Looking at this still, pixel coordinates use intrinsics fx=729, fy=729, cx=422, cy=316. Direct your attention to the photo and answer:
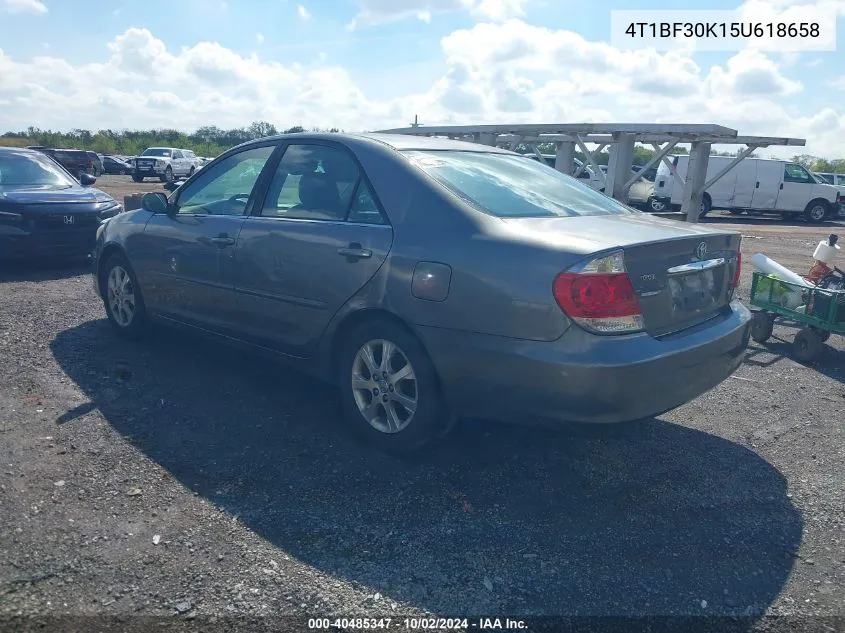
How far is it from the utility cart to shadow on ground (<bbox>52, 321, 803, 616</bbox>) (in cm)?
231

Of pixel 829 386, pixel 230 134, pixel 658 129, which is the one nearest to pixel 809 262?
pixel 658 129

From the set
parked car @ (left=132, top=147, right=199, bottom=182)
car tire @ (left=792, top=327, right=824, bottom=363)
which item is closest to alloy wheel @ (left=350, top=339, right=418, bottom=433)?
car tire @ (left=792, top=327, right=824, bottom=363)

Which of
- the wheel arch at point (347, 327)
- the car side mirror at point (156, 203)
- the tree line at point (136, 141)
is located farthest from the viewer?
the tree line at point (136, 141)

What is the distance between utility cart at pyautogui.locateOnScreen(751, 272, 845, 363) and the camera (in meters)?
5.90

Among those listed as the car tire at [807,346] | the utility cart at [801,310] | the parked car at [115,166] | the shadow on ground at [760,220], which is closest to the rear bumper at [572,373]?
the utility cart at [801,310]

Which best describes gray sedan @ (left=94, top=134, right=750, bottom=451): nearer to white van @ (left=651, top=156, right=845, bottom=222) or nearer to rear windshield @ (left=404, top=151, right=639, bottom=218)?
rear windshield @ (left=404, top=151, right=639, bottom=218)

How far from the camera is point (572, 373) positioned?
314cm

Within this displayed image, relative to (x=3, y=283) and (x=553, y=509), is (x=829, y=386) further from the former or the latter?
(x=3, y=283)

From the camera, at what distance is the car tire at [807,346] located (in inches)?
238

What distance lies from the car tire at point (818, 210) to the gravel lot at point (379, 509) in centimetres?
2331

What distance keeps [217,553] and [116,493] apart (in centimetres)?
77

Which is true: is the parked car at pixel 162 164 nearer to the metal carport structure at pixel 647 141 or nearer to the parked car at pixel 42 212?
the metal carport structure at pixel 647 141

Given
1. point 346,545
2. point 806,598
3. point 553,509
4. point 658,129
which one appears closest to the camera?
point 806,598

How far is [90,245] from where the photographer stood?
9102 millimetres
